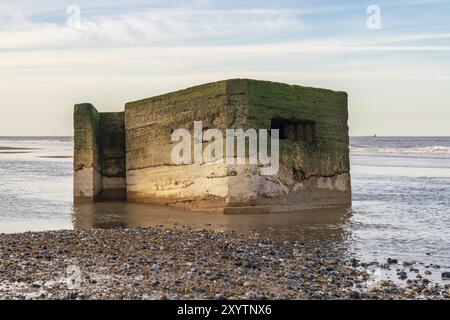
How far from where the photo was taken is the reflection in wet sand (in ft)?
33.7

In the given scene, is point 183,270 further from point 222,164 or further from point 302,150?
point 302,150

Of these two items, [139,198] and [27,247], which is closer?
[27,247]

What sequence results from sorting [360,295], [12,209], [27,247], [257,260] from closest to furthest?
1. [360,295]
2. [257,260]
3. [27,247]
4. [12,209]

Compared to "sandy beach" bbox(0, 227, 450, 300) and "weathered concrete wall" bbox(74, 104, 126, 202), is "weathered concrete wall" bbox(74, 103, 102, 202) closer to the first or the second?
"weathered concrete wall" bbox(74, 104, 126, 202)

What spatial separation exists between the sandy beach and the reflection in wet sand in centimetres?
104

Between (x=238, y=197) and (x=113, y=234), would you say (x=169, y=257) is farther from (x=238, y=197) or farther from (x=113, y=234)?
(x=238, y=197)

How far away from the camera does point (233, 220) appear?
1134 centimetres

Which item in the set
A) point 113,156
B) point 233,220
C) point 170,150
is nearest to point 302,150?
point 233,220

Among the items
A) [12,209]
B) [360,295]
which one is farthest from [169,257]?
[12,209]

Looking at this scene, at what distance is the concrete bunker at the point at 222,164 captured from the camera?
12.1 meters

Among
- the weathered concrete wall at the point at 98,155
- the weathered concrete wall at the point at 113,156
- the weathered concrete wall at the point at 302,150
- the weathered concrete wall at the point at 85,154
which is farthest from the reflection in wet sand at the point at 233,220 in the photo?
the weathered concrete wall at the point at 113,156

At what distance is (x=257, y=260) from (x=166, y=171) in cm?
598

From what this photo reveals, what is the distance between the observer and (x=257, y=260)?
7.71m

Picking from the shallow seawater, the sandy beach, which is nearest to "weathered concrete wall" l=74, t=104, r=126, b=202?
the shallow seawater
